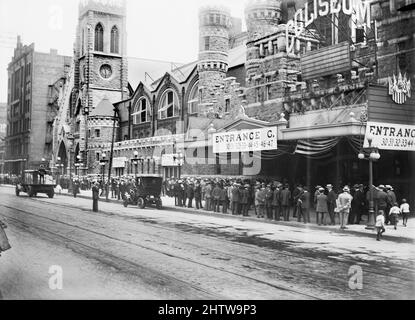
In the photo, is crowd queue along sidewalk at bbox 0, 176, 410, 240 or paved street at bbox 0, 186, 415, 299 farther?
crowd queue along sidewalk at bbox 0, 176, 410, 240

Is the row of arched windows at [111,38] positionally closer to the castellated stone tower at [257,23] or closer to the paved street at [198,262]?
the paved street at [198,262]

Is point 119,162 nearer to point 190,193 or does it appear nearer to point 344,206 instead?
point 190,193

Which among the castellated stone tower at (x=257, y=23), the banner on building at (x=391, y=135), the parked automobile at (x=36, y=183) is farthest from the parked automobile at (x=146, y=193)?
the banner on building at (x=391, y=135)

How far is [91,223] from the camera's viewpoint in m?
16.6

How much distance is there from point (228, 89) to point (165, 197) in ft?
31.9

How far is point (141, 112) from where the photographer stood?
52.8 metres

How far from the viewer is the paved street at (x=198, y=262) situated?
7945 mm

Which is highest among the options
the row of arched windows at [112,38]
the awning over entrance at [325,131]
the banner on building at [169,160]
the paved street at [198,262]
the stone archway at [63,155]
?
the row of arched windows at [112,38]

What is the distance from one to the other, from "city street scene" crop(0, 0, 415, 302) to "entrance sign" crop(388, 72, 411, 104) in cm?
5

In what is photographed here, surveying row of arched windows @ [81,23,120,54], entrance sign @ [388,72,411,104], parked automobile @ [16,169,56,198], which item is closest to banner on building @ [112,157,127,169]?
parked automobile @ [16,169,56,198]

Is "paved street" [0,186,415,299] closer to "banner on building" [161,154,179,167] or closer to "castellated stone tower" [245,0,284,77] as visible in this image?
"castellated stone tower" [245,0,284,77]

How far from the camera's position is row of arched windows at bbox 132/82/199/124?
→ 42.9 m

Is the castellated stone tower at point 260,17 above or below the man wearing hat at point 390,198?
above
